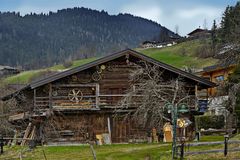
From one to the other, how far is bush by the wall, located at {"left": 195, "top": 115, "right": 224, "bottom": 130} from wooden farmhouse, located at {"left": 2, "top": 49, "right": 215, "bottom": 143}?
422 inches

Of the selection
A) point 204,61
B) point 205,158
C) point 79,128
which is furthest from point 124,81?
point 204,61

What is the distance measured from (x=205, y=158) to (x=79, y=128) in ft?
50.8

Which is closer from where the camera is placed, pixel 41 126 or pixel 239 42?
pixel 239 42

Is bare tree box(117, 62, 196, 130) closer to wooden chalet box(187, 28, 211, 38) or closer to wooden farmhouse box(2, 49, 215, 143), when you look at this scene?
wooden farmhouse box(2, 49, 215, 143)

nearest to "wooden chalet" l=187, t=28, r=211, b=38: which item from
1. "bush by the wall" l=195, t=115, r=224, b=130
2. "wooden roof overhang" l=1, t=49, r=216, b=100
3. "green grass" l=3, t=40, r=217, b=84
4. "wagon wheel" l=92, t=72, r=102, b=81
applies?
"green grass" l=3, t=40, r=217, b=84

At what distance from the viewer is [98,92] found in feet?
122

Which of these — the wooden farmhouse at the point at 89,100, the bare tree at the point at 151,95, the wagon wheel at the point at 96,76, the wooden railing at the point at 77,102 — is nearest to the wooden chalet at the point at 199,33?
the bare tree at the point at 151,95

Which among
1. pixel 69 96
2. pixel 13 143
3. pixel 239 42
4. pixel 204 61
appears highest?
pixel 204 61

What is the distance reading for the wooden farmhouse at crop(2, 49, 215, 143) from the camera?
36.0 metres

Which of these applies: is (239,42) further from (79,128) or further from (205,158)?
(79,128)

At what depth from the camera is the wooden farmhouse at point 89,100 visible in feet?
118

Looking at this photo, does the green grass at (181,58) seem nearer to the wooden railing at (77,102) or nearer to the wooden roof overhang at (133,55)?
the wooden roof overhang at (133,55)

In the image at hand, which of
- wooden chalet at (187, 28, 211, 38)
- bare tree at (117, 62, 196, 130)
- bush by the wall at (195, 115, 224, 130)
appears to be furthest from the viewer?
wooden chalet at (187, 28, 211, 38)

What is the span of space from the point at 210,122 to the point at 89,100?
17318 millimetres
